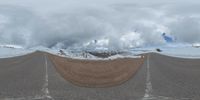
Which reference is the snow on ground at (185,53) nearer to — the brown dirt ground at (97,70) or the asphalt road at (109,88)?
the asphalt road at (109,88)

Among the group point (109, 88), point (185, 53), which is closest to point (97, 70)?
point (109, 88)

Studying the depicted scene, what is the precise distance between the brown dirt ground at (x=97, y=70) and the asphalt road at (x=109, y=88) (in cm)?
40

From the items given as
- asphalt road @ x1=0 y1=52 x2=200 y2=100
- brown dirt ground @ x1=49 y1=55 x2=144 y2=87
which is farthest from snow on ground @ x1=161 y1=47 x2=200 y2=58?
brown dirt ground @ x1=49 y1=55 x2=144 y2=87

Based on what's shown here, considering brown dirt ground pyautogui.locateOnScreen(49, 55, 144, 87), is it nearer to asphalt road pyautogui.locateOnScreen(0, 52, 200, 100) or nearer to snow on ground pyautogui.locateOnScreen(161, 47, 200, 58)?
asphalt road pyautogui.locateOnScreen(0, 52, 200, 100)

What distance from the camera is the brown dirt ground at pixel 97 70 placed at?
7980 mm

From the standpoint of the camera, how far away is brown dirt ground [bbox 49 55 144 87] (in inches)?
314

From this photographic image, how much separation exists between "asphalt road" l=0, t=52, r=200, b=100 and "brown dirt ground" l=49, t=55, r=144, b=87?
1.31 feet

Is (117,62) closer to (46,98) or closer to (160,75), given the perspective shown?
(160,75)

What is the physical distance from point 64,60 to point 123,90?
4750 millimetres

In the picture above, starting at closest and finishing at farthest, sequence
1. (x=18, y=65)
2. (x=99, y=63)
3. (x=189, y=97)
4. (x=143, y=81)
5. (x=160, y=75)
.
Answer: (x=99, y=63)
(x=18, y=65)
(x=160, y=75)
(x=189, y=97)
(x=143, y=81)

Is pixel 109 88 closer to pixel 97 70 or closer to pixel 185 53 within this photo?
pixel 97 70

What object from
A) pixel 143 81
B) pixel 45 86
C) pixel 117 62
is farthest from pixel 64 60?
pixel 143 81

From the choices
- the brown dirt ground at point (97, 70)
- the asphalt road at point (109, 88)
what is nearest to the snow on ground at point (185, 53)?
the asphalt road at point (109, 88)

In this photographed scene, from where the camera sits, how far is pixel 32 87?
35.8 feet
